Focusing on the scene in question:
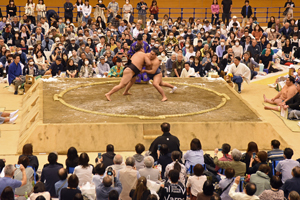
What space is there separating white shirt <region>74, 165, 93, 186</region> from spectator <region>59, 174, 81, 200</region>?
14.8 inches

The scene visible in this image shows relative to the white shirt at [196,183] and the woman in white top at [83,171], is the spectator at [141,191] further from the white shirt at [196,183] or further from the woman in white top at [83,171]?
the woman in white top at [83,171]

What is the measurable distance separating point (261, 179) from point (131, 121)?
223cm

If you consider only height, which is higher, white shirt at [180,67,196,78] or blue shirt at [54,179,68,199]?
white shirt at [180,67,196,78]

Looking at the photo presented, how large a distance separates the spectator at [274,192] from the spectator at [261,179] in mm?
190

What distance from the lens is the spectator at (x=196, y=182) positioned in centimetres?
358

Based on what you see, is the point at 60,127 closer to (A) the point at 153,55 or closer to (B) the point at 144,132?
(B) the point at 144,132

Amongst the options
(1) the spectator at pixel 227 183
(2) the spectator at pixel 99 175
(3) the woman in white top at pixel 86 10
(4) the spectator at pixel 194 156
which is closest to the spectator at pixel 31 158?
(2) the spectator at pixel 99 175

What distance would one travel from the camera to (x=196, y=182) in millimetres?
3588

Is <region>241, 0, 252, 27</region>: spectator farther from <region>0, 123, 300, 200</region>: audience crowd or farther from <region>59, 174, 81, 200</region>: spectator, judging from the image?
<region>59, 174, 81, 200</region>: spectator

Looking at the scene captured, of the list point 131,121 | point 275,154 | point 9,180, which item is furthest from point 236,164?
point 9,180

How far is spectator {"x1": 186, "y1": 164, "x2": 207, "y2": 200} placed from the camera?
3.58m

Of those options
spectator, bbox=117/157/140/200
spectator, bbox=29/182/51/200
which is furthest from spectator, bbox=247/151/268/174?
spectator, bbox=29/182/51/200

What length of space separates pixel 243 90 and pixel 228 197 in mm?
4970

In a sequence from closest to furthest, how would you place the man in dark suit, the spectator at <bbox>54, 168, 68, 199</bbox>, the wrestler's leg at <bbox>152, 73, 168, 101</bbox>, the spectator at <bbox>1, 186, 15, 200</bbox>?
the spectator at <bbox>1, 186, 15, 200</bbox>, the spectator at <bbox>54, 168, 68, 199</bbox>, the wrestler's leg at <bbox>152, 73, 168, 101</bbox>, the man in dark suit
